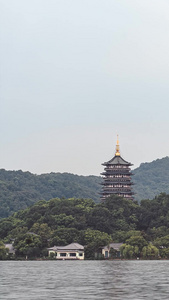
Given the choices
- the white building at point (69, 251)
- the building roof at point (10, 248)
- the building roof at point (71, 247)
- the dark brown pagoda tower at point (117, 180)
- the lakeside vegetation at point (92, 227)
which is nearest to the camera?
the lakeside vegetation at point (92, 227)

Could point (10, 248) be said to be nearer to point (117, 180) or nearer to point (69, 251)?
point (69, 251)

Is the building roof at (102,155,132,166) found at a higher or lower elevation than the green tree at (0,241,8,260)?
higher

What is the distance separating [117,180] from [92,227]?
26.9m

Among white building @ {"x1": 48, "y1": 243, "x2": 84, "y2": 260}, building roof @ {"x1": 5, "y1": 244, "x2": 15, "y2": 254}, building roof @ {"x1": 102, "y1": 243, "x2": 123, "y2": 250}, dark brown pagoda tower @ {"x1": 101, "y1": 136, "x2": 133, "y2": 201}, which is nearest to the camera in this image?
building roof @ {"x1": 102, "y1": 243, "x2": 123, "y2": 250}

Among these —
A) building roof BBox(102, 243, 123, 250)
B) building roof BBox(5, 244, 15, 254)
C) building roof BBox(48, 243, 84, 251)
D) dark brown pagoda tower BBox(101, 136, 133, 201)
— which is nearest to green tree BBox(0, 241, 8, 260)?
building roof BBox(5, 244, 15, 254)

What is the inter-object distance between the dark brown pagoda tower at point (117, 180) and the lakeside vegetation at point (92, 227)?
6.30m

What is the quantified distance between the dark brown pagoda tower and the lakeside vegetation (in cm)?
630

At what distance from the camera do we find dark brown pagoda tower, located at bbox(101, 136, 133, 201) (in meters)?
147

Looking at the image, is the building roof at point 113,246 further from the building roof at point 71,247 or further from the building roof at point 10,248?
the building roof at point 10,248

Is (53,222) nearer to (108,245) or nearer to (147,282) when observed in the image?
(108,245)

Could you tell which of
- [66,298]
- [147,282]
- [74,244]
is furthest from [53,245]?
[66,298]

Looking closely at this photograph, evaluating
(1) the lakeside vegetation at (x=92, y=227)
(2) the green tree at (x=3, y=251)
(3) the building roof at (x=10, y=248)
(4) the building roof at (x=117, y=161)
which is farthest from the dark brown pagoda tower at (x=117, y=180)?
(2) the green tree at (x=3, y=251)

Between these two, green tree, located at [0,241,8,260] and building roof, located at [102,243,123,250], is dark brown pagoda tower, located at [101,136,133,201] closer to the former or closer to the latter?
building roof, located at [102,243,123,250]

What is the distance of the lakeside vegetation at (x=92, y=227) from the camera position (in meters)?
106
